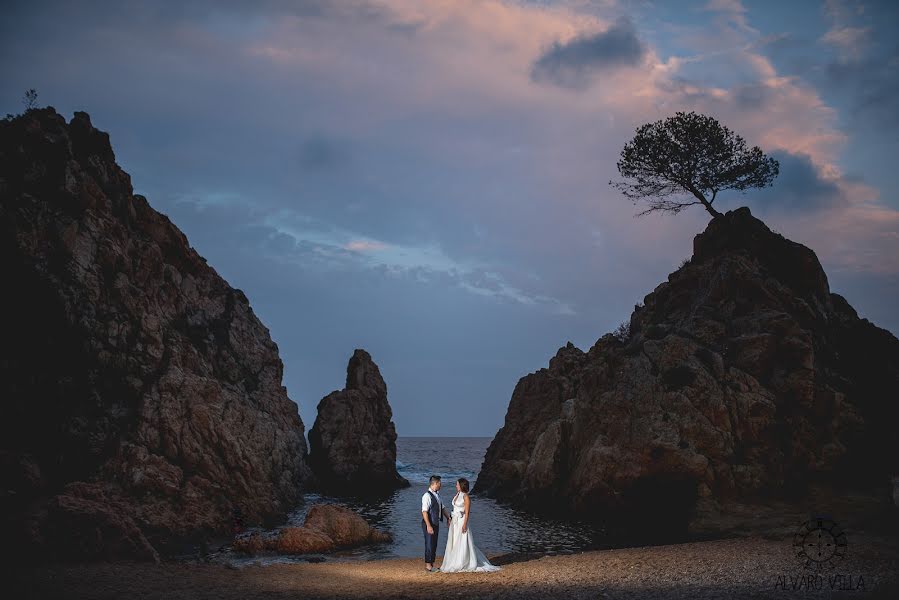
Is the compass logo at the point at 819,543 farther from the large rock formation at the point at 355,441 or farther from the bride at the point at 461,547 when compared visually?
the large rock formation at the point at 355,441

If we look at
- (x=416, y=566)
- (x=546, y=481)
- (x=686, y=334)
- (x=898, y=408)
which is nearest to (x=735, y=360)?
(x=686, y=334)

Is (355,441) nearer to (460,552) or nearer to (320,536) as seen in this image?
(320,536)

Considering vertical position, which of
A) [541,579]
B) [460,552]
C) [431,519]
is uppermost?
[431,519]

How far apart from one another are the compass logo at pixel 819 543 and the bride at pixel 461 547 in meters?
10.1

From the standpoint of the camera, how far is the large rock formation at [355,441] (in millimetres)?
58812

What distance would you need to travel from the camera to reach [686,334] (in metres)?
34.8

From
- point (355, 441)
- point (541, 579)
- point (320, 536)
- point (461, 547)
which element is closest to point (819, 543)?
point (541, 579)

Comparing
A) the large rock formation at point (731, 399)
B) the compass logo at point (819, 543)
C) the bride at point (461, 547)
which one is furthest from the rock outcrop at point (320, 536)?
the compass logo at point (819, 543)

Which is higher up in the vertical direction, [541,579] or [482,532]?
[541,579]

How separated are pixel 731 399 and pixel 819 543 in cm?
1026

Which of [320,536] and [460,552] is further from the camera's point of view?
[320,536]

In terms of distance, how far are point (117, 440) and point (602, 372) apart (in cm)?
2914

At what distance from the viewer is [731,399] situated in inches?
1196

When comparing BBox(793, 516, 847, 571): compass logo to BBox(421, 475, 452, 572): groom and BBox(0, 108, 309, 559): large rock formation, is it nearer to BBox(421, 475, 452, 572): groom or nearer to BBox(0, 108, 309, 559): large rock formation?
BBox(421, 475, 452, 572): groom
